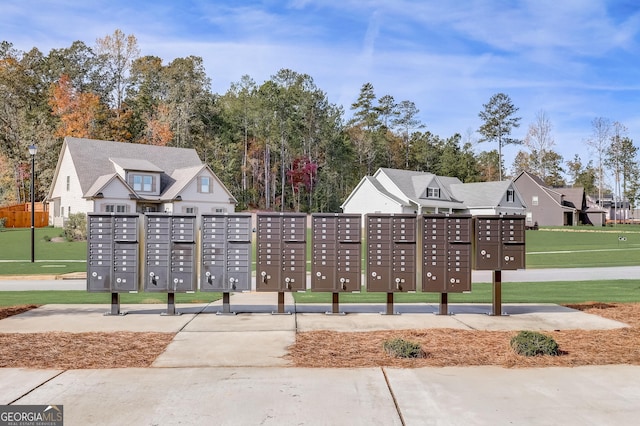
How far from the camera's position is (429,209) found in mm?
60938

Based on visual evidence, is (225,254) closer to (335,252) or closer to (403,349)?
(335,252)

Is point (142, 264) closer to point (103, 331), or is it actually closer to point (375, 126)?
point (103, 331)

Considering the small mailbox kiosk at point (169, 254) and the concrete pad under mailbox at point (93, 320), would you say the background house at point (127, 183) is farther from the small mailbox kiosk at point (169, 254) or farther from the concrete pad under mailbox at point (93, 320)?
the small mailbox kiosk at point (169, 254)

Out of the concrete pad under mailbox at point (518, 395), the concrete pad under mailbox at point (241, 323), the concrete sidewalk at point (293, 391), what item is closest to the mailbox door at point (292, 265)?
the concrete pad under mailbox at point (241, 323)

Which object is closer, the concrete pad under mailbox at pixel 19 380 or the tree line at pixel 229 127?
the concrete pad under mailbox at pixel 19 380

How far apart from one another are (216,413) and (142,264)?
500 cm

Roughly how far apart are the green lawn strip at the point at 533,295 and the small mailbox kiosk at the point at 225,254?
306 centimetres

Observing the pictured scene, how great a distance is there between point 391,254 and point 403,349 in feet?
9.26

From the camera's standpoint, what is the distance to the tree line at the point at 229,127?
65.2 m

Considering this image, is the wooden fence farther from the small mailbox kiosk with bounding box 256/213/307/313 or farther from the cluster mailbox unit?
the small mailbox kiosk with bounding box 256/213/307/313

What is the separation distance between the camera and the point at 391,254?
9.42 metres

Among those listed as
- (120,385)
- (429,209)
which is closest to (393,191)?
(429,209)

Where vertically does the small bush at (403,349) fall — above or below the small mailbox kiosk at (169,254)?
below

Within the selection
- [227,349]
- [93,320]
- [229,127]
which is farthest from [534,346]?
[229,127]
